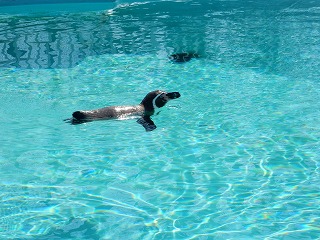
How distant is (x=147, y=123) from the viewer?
5738 millimetres

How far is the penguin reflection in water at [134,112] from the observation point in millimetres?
5711

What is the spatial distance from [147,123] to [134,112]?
1.19 ft

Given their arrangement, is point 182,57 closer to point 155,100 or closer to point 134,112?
point 155,100

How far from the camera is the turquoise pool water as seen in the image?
13.1 ft

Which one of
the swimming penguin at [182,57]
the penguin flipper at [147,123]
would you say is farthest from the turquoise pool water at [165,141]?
the swimming penguin at [182,57]

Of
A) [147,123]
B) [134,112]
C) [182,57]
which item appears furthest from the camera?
[182,57]

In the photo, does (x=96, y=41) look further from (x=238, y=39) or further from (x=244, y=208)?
(x=244, y=208)

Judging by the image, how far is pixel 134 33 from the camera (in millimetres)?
11547

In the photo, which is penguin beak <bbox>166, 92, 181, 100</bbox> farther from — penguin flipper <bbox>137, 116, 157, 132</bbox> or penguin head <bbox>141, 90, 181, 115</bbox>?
penguin flipper <bbox>137, 116, 157, 132</bbox>

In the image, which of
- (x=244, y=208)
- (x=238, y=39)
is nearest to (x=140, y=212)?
(x=244, y=208)

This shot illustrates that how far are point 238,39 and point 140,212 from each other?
7196mm

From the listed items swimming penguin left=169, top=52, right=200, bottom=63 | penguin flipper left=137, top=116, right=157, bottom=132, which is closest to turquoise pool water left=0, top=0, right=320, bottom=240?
penguin flipper left=137, top=116, right=157, bottom=132

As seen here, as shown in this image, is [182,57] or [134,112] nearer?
[134,112]

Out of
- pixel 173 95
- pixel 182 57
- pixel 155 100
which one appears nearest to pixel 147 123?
pixel 155 100
